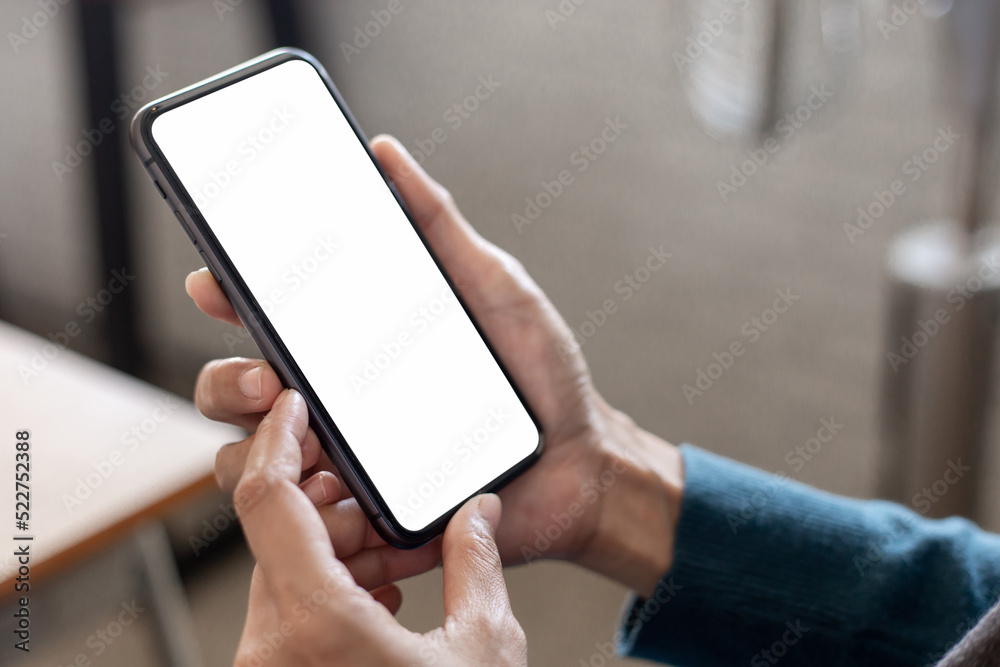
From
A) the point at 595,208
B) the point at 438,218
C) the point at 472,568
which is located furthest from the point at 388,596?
the point at 595,208

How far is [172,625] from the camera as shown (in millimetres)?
720

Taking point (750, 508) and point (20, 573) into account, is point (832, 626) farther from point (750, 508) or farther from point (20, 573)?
point (20, 573)

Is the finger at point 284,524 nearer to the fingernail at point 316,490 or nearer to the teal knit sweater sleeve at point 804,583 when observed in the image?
the fingernail at point 316,490

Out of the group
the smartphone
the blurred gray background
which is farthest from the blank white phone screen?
the blurred gray background

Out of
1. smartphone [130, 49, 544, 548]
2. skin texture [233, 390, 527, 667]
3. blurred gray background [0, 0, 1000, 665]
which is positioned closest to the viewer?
skin texture [233, 390, 527, 667]

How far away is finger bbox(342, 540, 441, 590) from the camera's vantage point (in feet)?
1.71

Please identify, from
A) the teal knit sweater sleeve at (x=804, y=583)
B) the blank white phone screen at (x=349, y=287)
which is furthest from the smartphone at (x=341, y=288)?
the teal knit sweater sleeve at (x=804, y=583)

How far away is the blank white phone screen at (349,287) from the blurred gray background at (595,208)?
1.46 feet

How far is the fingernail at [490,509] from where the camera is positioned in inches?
18.7

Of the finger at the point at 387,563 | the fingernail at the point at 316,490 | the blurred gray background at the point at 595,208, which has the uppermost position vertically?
the fingernail at the point at 316,490

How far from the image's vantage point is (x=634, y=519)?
22.7 inches

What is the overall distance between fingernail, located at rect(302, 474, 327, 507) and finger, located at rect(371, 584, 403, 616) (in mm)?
68

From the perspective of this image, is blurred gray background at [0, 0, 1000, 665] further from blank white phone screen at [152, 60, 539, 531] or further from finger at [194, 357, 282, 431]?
finger at [194, 357, 282, 431]

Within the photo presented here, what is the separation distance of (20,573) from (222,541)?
2.24ft
